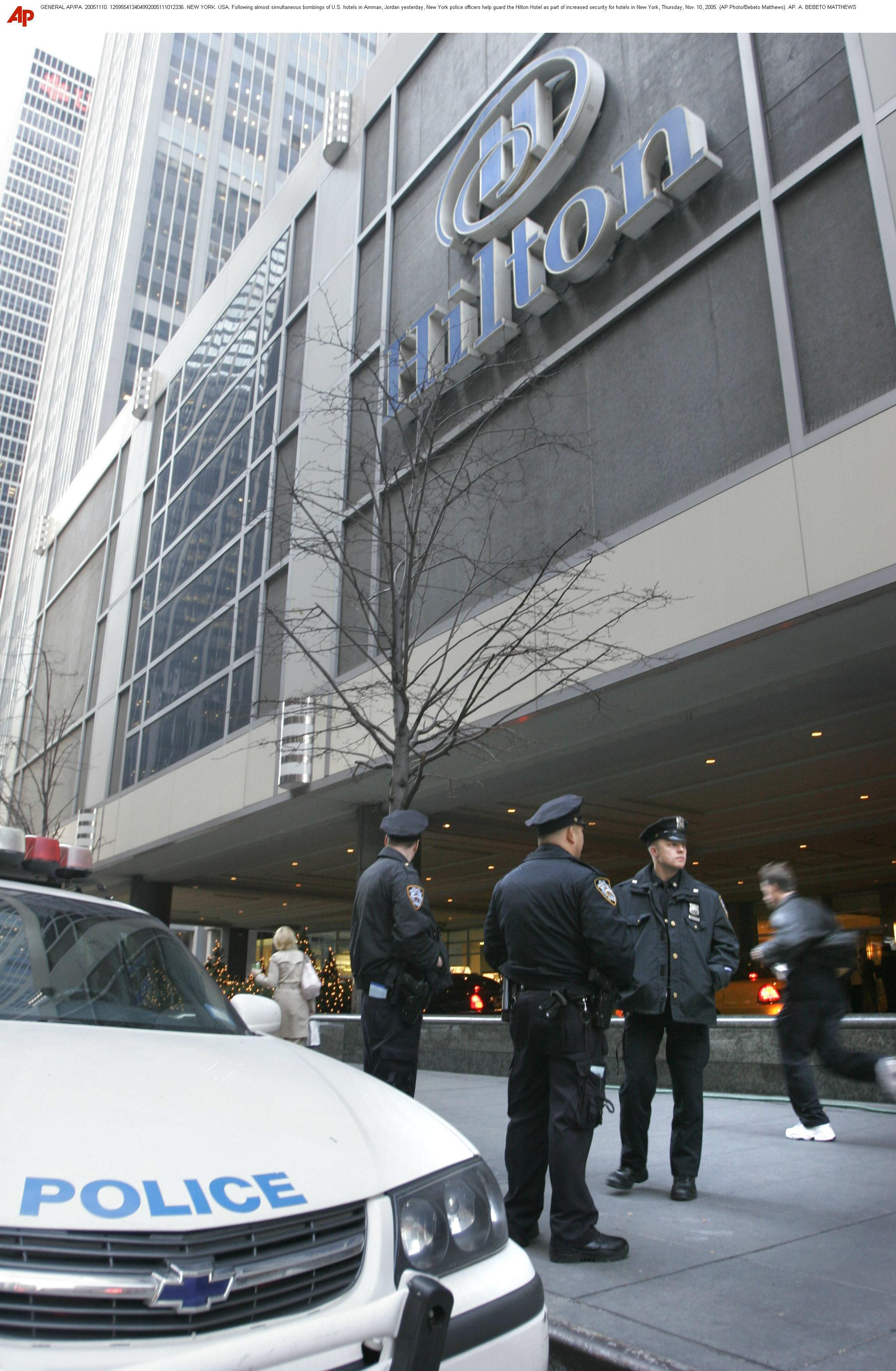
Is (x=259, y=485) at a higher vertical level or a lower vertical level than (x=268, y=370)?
lower

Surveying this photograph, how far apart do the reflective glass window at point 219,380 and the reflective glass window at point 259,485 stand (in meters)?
3.69

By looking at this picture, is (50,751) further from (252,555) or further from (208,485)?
(252,555)

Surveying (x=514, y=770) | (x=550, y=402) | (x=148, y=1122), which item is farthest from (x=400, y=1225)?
(x=514, y=770)

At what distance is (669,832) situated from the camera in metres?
5.10

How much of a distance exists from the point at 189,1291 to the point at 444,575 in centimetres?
1267

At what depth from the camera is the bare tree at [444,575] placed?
8305 millimetres

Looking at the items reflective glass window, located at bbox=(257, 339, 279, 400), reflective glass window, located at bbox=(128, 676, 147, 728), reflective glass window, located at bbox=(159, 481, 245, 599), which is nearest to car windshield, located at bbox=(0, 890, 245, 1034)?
reflective glass window, located at bbox=(159, 481, 245, 599)

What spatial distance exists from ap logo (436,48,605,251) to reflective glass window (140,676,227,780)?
10.7m

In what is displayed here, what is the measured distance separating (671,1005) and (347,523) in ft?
42.2

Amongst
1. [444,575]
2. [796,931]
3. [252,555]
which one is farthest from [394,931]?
[252,555]

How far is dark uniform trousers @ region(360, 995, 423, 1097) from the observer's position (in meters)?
4.79

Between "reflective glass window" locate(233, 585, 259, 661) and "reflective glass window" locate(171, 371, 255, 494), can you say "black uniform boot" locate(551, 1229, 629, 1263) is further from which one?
"reflective glass window" locate(171, 371, 255, 494)

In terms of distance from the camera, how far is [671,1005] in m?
4.77
